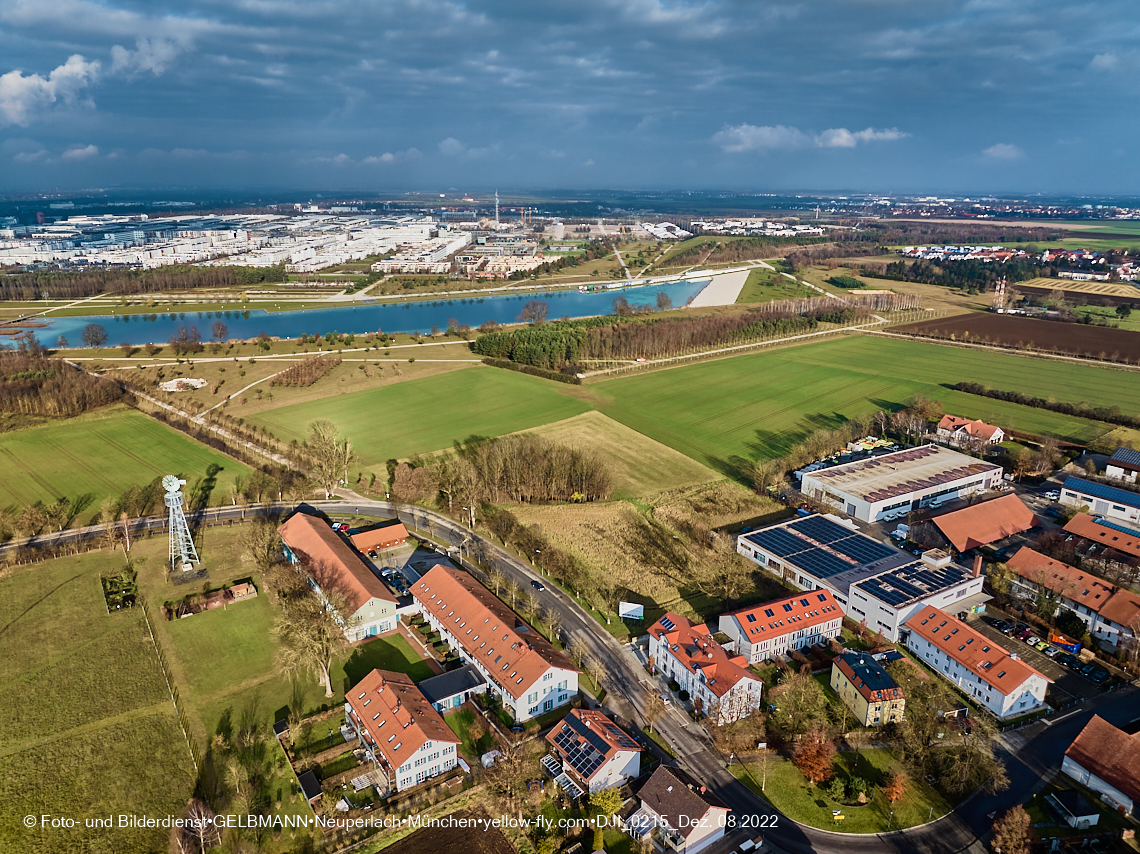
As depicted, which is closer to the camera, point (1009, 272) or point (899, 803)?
point (899, 803)

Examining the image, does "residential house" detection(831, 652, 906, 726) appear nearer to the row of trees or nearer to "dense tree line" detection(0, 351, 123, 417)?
the row of trees

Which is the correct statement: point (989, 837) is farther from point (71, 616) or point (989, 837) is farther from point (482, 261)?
point (482, 261)

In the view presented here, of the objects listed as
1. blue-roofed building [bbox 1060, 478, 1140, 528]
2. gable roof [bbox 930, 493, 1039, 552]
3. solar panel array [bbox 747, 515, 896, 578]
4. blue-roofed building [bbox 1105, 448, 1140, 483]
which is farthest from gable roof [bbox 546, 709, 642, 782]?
blue-roofed building [bbox 1105, 448, 1140, 483]

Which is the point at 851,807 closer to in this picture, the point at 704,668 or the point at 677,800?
the point at 677,800

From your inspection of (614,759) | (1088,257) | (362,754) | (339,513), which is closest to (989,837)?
(614,759)

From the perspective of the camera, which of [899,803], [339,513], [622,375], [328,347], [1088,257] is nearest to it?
[899,803]

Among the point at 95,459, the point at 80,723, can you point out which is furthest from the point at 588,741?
the point at 95,459

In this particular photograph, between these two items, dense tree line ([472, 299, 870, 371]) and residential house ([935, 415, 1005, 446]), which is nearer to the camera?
residential house ([935, 415, 1005, 446])
